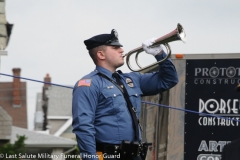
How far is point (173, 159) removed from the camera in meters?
10.9

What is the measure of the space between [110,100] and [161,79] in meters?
0.55

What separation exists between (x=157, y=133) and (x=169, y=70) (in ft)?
10.6

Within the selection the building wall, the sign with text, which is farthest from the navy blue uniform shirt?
the building wall

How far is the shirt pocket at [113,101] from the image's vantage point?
7871 millimetres

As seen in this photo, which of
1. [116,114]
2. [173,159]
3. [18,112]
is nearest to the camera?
[116,114]

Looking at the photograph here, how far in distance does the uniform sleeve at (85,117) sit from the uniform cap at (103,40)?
0.44 metres

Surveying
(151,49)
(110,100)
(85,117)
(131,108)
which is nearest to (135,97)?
(131,108)

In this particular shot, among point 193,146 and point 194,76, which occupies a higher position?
point 194,76

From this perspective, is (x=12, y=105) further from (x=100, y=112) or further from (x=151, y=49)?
(x=100, y=112)

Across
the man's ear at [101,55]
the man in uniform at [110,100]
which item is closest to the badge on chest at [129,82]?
the man in uniform at [110,100]

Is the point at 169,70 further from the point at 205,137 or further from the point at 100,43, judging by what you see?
the point at 205,137

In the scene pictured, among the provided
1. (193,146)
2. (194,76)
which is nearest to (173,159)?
(193,146)

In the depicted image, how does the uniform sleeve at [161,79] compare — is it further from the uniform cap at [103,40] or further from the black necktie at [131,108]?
the uniform cap at [103,40]

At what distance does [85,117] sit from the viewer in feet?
25.5
